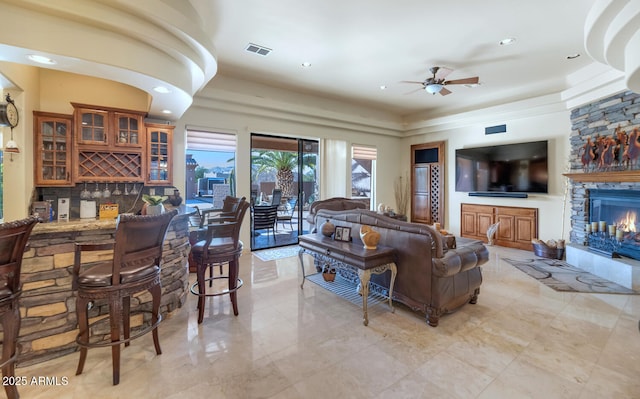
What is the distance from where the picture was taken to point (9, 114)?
283 centimetres

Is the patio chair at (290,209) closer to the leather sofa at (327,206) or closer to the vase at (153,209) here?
the leather sofa at (327,206)

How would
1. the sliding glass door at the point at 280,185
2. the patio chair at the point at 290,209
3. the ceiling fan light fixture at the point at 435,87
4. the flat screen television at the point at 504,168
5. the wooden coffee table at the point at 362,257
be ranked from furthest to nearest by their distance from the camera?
the patio chair at the point at 290,209 < the sliding glass door at the point at 280,185 < the flat screen television at the point at 504,168 < the ceiling fan light fixture at the point at 435,87 < the wooden coffee table at the point at 362,257

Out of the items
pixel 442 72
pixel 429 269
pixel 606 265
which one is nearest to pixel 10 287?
pixel 429 269

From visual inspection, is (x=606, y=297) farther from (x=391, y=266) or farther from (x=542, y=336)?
(x=391, y=266)

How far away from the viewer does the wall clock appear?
9.00 ft

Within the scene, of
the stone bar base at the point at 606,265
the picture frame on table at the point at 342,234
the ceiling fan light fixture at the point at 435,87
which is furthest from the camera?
the ceiling fan light fixture at the point at 435,87

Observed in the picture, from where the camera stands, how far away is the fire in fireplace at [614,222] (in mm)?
3939

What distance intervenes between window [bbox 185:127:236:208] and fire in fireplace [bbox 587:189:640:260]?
20.3 ft

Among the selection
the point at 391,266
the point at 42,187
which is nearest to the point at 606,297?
the point at 391,266

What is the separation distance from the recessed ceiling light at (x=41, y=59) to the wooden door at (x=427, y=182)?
7322 millimetres

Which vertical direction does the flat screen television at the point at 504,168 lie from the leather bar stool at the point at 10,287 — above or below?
above

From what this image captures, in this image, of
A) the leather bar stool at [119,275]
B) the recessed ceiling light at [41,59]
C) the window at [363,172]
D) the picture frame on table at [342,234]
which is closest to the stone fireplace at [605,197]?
the picture frame on table at [342,234]

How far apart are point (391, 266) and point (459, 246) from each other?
2.78 ft

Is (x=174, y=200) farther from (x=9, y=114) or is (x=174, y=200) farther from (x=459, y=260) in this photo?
(x=459, y=260)
